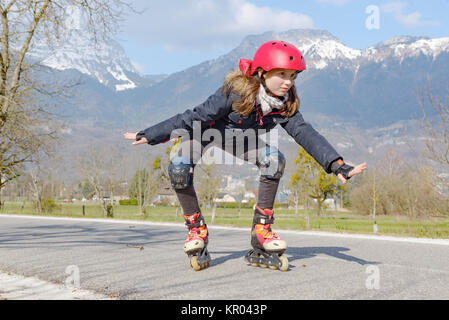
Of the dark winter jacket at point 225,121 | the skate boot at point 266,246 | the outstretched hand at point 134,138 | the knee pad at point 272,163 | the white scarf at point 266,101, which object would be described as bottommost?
the skate boot at point 266,246

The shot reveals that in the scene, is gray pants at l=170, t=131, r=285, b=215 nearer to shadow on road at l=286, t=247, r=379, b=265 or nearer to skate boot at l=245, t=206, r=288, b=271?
skate boot at l=245, t=206, r=288, b=271

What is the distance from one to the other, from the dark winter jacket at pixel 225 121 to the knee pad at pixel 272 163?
0.77 ft

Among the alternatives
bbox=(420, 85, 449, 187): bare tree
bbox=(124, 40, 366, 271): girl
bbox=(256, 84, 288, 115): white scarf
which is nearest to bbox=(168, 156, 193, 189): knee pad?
bbox=(124, 40, 366, 271): girl

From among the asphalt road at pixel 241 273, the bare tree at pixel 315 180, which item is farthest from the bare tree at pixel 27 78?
the bare tree at pixel 315 180

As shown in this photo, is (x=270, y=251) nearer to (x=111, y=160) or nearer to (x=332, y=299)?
(x=332, y=299)

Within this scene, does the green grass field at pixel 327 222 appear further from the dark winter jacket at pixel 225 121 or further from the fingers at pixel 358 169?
the fingers at pixel 358 169

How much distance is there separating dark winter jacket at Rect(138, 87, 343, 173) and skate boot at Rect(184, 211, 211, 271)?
822 mm

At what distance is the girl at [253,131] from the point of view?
344 centimetres

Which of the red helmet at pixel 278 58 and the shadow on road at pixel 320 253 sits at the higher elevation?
the red helmet at pixel 278 58

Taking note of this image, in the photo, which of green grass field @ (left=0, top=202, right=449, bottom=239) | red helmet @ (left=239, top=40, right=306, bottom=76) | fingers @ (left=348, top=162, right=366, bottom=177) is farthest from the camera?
green grass field @ (left=0, top=202, right=449, bottom=239)

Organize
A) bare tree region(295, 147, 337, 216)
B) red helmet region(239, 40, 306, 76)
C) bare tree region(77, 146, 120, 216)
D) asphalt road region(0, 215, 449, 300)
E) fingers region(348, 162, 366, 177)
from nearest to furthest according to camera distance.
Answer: asphalt road region(0, 215, 449, 300) → fingers region(348, 162, 366, 177) → red helmet region(239, 40, 306, 76) → bare tree region(295, 147, 337, 216) → bare tree region(77, 146, 120, 216)

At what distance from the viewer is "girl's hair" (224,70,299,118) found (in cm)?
348
